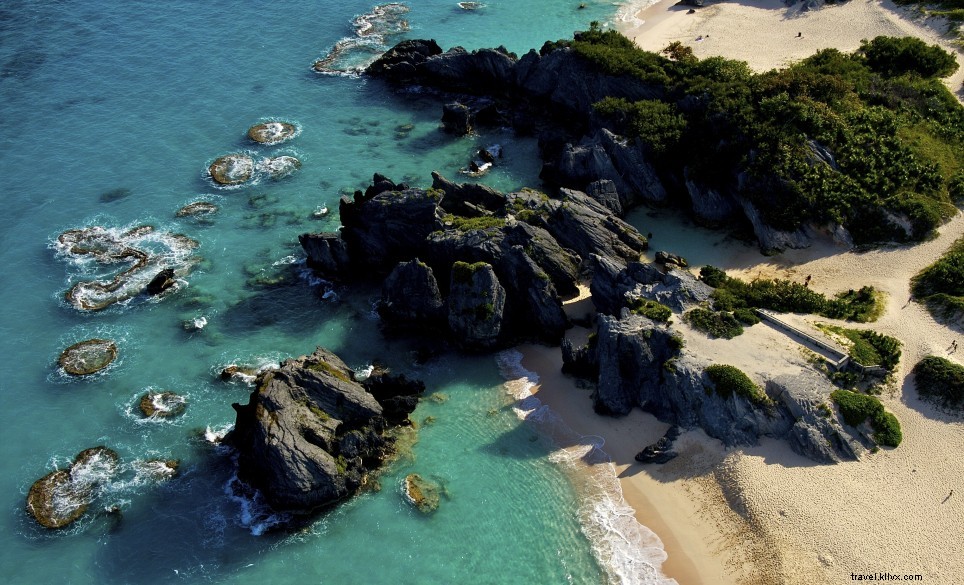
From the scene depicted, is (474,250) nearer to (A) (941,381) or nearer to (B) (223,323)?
(B) (223,323)

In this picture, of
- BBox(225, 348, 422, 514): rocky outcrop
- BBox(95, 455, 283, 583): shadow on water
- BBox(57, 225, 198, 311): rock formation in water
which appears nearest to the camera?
BBox(95, 455, 283, 583): shadow on water

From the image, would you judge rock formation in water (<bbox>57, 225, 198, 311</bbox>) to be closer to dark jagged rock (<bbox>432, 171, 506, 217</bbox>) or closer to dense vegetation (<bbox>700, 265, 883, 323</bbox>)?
dark jagged rock (<bbox>432, 171, 506, 217</bbox>)

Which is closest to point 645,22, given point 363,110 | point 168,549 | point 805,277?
point 363,110

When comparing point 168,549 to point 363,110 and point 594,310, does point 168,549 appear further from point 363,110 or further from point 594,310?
point 363,110

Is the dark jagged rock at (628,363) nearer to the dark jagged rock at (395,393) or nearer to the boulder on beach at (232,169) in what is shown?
the dark jagged rock at (395,393)

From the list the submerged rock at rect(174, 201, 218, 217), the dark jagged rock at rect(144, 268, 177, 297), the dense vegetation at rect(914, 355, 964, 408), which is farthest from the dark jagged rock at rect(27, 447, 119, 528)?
the dense vegetation at rect(914, 355, 964, 408)

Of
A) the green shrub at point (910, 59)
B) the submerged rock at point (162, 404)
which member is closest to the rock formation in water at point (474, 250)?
the submerged rock at point (162, 404)

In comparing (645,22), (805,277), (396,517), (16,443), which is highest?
(645,22)
